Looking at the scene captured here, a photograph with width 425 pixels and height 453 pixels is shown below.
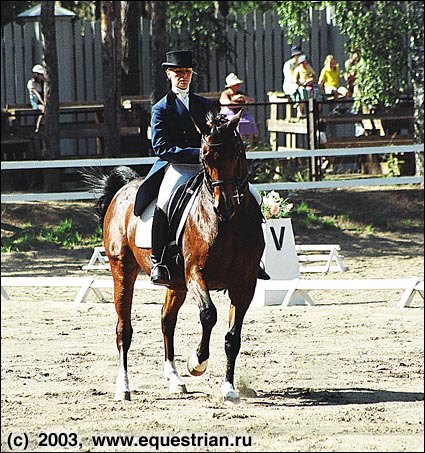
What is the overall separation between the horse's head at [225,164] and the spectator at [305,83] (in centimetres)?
1331

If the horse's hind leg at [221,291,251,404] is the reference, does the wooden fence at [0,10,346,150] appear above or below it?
above

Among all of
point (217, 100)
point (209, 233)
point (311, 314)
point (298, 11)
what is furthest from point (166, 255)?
point (298, 11)

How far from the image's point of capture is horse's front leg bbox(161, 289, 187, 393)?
8031 millimetres

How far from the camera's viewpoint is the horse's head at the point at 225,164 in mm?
7348

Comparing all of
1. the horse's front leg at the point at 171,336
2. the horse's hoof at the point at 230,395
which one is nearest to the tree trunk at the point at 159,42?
the horse's front leg at the point at 171,336

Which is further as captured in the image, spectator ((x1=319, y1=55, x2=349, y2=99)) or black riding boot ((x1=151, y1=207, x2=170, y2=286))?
spectator ((x1=319, y1=55, x2=349, y2=99))

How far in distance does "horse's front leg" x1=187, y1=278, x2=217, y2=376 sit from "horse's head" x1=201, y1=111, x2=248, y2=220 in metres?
0.49

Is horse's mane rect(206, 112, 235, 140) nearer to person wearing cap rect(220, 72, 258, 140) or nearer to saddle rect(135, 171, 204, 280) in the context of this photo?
saddle rect(135, 171, 204, 280)

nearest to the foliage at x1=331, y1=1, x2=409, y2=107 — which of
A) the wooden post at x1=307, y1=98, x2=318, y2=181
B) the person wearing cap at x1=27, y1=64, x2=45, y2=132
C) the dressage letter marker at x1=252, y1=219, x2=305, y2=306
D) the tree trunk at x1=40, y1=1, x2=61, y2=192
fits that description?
the wooden post at x1=307, y1=98, x2=318, y2=181

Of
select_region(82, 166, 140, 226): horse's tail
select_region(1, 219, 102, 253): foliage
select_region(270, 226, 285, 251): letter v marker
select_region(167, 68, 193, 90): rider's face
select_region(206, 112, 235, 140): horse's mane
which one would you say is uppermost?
select_region(167, 68, 193, 90): rider's face

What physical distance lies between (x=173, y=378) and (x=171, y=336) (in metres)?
0.41

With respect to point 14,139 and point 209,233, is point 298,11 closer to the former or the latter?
point 14,139

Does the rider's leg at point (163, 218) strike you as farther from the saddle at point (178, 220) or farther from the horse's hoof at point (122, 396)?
the horse's hoof at point (122, 396)

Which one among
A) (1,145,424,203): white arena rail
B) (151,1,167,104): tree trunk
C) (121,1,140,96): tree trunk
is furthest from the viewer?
(121,1,140,96): tree trunk
